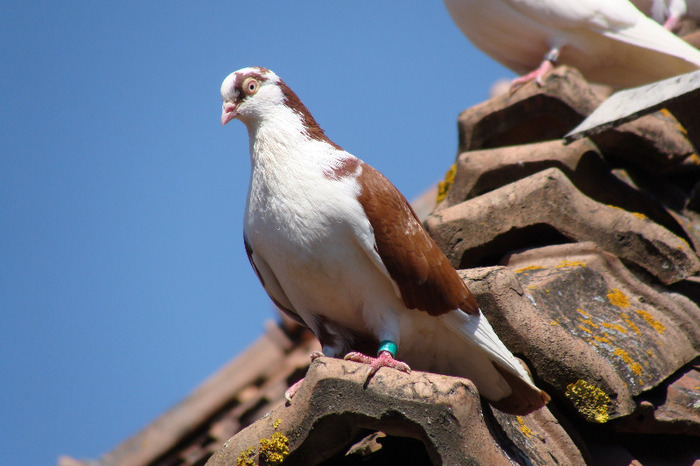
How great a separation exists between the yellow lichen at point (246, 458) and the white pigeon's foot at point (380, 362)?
0.42 m

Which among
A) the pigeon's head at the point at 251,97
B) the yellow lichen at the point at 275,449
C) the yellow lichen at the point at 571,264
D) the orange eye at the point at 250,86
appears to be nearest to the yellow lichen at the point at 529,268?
the yellow lichen at the point at 571,264

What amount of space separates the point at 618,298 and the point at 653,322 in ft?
0.56

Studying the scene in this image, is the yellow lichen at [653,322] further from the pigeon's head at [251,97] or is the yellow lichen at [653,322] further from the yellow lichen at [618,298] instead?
the pigeon's head at [251,97]

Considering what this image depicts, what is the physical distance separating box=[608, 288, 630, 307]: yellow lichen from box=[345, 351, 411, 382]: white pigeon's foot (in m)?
1.21

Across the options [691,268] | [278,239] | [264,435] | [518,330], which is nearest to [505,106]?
[691,268]

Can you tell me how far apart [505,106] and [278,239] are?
2.29 meters

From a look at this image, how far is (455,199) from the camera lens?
4.02 meters

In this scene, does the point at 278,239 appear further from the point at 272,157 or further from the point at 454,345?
the point at 454,345

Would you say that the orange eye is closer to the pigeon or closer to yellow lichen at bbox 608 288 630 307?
the pigeon

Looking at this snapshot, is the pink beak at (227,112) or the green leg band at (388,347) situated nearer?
the green leg band at (388,347)

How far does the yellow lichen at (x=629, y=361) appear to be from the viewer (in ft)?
9.39

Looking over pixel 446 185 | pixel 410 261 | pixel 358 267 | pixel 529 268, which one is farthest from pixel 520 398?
pixel 446 185

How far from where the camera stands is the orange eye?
9.62ft

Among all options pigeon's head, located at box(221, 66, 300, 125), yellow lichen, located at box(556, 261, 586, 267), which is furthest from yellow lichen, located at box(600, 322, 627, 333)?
pigeon's head, located at box(221, 66, 300, 125)
